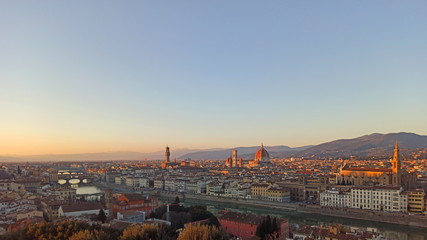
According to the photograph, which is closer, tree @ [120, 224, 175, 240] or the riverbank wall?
tree @ [120, 224, 175, 240]

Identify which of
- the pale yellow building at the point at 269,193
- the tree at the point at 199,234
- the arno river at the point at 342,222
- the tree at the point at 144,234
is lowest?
the arno river at the point at 342,222

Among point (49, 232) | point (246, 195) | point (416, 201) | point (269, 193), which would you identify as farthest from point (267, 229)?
point (246, 195)

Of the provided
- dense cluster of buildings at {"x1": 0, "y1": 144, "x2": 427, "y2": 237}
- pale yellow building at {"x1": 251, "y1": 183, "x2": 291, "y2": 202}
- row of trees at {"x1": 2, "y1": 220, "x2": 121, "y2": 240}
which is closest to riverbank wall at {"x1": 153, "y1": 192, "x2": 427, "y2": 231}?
dense cluster of buildings at {"x1": 0, "y1": 144, "x2": 427, "y2": 237}

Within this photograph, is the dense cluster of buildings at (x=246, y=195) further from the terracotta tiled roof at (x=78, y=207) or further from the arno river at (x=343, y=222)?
the arno river at (x=343, y=222)

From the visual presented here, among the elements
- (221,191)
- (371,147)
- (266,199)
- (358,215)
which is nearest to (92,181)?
(221,191)

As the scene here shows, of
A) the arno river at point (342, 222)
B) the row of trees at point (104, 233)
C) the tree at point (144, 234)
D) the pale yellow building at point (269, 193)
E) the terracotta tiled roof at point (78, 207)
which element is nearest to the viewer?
the row of trees at point (104, 233)

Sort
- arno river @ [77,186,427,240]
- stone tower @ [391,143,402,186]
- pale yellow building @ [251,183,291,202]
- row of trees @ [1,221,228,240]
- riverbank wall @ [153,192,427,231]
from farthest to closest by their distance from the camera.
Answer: pale yellow building @ [251,183,291,202] → stone tower @ [391,143,402,186] → riverbank wall @ [153,192,427,231] → arno river @ [77,186,427,240] → row of trees @ [1,221,228,240]

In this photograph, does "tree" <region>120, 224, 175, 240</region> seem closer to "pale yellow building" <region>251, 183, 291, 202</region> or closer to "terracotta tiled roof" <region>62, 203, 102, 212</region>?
"terracotta tiled roof" <region>62, 203, 102, 212</region>

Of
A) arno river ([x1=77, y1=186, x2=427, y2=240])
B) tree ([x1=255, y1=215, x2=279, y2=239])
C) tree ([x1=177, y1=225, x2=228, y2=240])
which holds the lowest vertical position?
arno river ([x1=77, y1=186, x2=427, y2=240])

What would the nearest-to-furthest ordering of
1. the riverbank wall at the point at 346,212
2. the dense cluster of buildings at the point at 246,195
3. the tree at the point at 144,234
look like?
the tree at the point at 144,234 < the dense cluster of buildings at the point at 246,195 < the riverbank wall at the point at 346,212

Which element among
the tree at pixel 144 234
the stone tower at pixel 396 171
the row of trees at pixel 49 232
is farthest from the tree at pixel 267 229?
the stone tower at pixel 396 171

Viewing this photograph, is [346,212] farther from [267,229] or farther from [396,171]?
[267,229]
